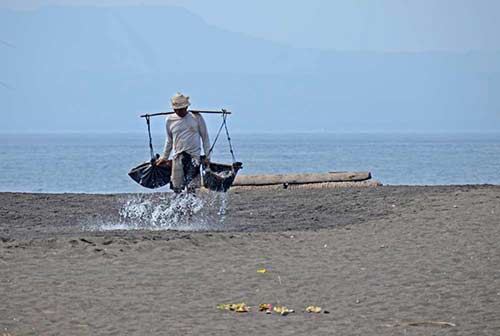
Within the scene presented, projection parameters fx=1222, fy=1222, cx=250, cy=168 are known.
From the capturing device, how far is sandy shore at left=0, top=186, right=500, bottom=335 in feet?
34.2

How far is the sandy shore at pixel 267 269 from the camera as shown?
34.2 ft

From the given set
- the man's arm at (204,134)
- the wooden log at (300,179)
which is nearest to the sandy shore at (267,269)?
the man's arm at (204,134)

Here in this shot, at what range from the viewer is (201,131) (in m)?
16.9

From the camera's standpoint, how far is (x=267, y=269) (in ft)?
42.3

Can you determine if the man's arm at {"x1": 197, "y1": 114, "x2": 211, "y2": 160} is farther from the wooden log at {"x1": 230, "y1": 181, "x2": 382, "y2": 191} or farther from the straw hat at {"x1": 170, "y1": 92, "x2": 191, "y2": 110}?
the wooden log at {"x1": 230, "y1": 181, "x2": 382, "y2": 191}

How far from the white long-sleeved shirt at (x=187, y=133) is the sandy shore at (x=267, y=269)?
1.13m

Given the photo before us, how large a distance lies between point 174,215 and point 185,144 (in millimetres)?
1113

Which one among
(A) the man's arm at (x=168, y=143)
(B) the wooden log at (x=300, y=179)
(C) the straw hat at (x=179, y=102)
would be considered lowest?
(B) the wooden log at (x=300, y=179)

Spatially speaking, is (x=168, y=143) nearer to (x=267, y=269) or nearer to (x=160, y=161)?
(x=160, y=161)

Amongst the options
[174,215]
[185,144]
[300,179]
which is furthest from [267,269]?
[300,179]

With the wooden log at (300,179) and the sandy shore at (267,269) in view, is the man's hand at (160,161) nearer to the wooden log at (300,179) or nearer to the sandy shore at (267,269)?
the sandy shore at (267,269)

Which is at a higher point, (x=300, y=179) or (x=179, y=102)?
(x=179, y=102)

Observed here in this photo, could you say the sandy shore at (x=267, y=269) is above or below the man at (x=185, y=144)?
below

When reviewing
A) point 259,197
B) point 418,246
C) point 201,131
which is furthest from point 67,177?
point 418,246
